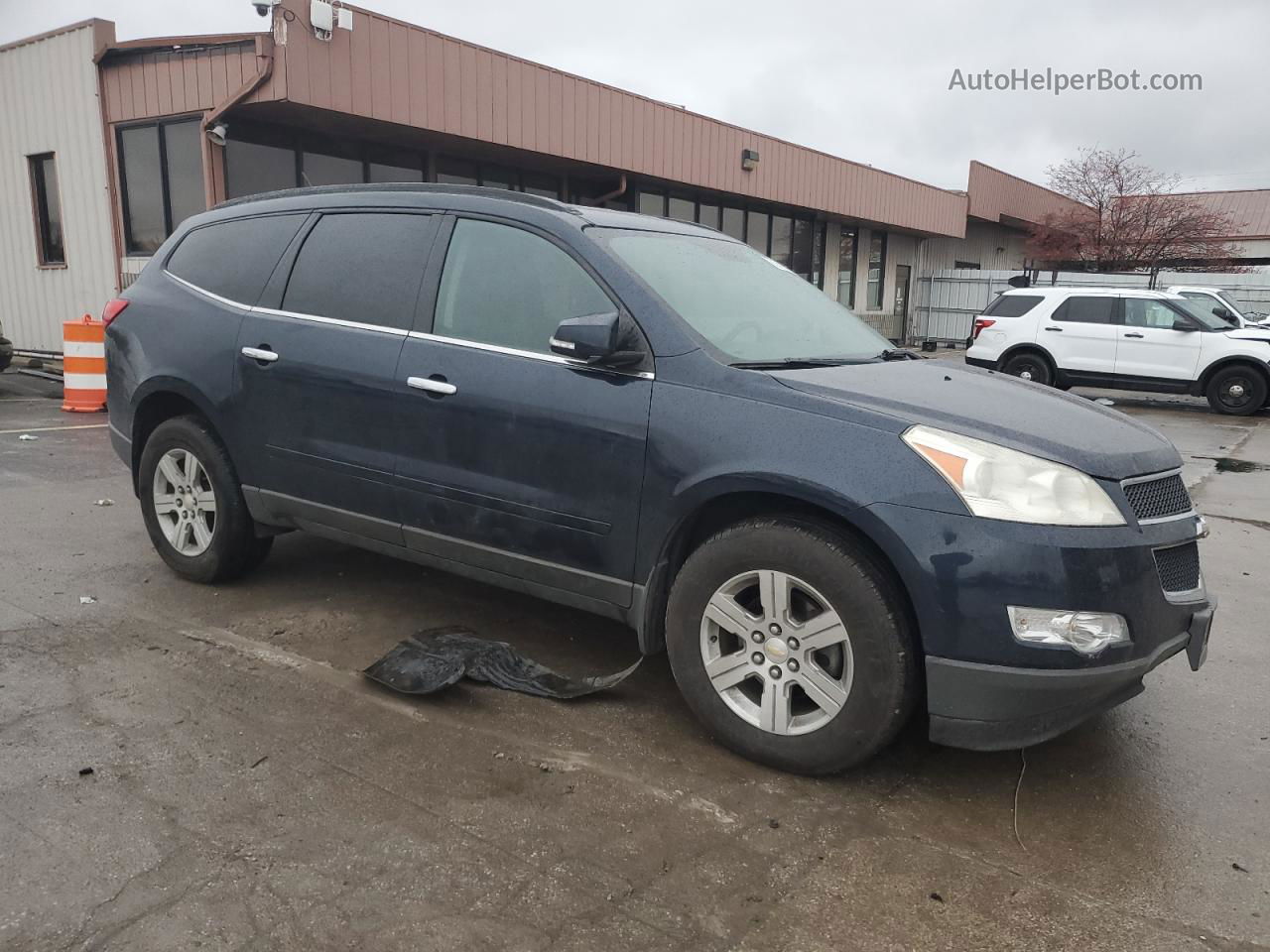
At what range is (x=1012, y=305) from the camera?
15.9 metres

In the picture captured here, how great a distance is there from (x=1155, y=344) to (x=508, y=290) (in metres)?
13.8

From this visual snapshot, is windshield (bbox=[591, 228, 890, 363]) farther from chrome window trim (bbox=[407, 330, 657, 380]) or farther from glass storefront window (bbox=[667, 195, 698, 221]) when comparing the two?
glass storefront window (bbox=[667, 195, 698, 221])

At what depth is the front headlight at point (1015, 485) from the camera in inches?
106

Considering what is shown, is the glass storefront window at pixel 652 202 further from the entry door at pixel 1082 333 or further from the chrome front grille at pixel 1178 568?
the chrome front grille at pixel 1178 568

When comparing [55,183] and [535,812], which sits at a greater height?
[55,183]

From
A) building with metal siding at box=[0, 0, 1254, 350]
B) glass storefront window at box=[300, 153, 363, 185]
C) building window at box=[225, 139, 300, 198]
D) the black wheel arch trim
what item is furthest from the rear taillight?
glass storefront window at box=[300, 153, 363, 185]

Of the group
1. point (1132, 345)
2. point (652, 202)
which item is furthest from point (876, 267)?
point (1132, 345)

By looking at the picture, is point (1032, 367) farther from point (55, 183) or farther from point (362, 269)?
point (55, 183)

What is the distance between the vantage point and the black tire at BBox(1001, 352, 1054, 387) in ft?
50.5

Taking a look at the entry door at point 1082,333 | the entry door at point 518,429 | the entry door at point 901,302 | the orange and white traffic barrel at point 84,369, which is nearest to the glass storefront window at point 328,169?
the orange and white traffic barrel at point 84,369

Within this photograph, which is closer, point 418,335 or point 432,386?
point 432,386

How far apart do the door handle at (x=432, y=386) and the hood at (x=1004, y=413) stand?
4.00 ft

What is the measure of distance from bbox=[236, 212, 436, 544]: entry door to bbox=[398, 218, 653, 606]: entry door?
14 centimetres

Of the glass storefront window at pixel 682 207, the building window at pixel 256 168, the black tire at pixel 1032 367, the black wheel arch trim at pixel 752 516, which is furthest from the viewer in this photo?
the glass storefront window at pixel 682 207
